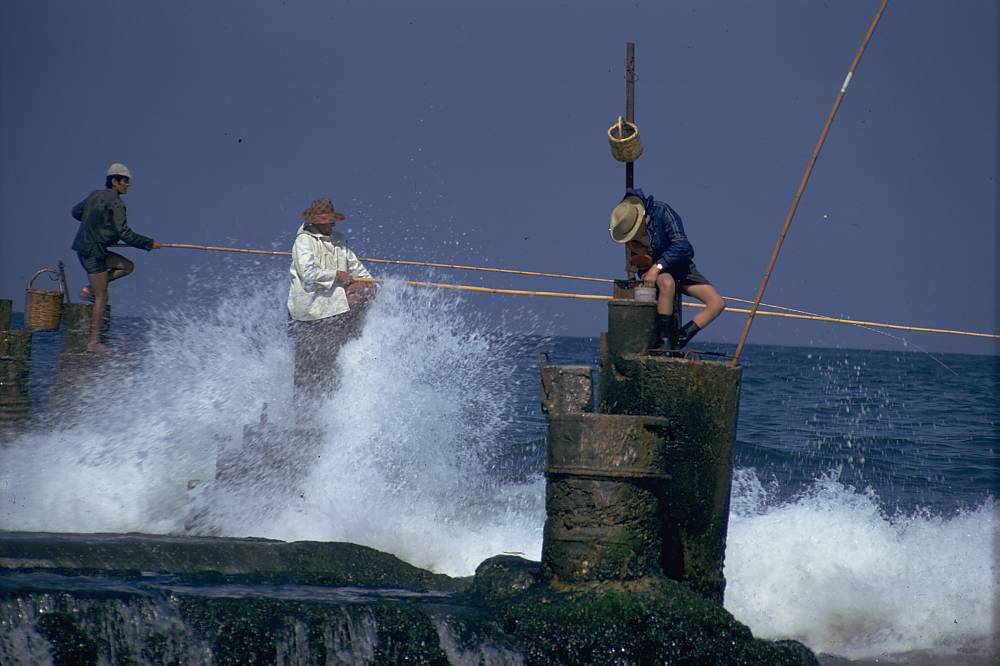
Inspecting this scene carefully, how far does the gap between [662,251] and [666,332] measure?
2.14 ft

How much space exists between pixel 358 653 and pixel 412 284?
5.61 meters

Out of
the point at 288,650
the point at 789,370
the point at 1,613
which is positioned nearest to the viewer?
the point at 1,613

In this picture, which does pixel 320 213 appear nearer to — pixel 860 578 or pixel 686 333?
pixel 686 333

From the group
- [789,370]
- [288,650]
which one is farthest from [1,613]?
[789,370]

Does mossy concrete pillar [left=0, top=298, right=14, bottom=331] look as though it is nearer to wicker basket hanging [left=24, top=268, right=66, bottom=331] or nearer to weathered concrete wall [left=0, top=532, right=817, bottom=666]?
wicker basket hanging [left=24, top=268, right=66, bottom=331]

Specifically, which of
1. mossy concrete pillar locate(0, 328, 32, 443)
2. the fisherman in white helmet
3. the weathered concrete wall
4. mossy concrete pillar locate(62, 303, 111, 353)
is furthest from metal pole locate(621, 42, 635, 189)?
mossy concrete pillar locate(0, 328, 32, 443)

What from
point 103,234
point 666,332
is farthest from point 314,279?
point 666,332

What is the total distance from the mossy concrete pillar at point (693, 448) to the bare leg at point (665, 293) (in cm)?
61

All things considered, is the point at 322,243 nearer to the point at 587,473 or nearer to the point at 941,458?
the point at 587,473

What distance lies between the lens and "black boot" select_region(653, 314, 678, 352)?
20.9ft

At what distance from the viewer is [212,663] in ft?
14.8

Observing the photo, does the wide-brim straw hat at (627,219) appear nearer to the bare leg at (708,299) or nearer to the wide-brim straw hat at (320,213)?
the bare leg at (708,299)

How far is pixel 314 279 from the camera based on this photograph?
902 centimetres

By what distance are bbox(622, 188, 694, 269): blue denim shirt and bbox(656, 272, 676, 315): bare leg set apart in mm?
144
